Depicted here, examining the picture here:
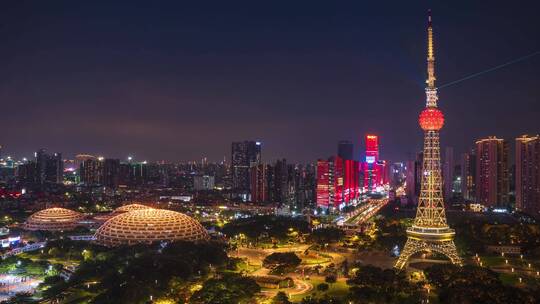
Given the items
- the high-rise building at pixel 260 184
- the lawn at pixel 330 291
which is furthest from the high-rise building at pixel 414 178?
the lawn at pixel 330 291

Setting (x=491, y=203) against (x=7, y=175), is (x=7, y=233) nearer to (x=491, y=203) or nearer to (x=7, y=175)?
(x=491, y=203)

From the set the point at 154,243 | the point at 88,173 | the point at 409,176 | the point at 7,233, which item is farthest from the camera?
the point at 88,173

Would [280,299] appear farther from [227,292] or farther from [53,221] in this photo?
[53,221]

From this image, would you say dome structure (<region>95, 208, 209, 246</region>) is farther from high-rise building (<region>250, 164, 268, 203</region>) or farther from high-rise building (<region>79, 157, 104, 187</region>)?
high-rise building (<region>79, 157, 104, 187</region>)

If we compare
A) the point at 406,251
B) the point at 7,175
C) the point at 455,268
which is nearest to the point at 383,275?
the point at 455,268

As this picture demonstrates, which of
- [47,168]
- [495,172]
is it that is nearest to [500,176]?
[495,172]

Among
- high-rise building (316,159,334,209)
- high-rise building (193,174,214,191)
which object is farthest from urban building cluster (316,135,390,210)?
high-rise building (193,174,214,191)

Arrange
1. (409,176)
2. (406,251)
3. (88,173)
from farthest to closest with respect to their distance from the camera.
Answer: (88,173)
(409,176)
(406,251)
